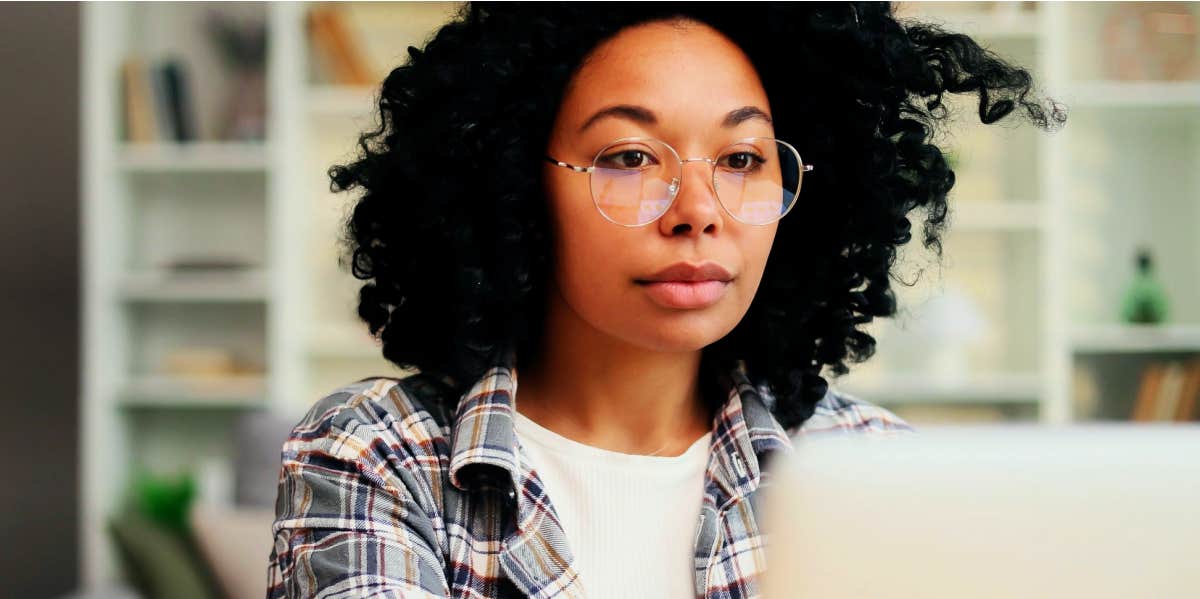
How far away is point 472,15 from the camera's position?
1.11 m

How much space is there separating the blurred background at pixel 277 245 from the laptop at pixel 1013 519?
2.66 meters

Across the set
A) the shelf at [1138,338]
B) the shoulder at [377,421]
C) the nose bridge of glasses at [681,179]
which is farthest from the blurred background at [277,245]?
the nose bridge of glasses at [681,179]

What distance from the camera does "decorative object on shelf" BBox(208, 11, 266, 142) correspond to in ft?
10.8

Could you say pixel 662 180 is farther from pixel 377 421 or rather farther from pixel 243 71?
pixel 243 71

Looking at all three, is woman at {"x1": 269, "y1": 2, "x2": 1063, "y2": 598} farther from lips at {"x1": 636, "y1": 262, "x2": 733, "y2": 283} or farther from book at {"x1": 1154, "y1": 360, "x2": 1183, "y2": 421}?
book at {"x1": 1154, "y1": 360, "x2": 1183, "y2": 421}

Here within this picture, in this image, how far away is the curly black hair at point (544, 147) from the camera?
3.50ft

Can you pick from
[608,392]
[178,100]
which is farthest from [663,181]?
[178,100]

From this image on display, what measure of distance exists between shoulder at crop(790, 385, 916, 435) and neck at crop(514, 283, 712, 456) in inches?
5.8

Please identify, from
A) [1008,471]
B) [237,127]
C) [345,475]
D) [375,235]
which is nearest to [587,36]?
[375,235]

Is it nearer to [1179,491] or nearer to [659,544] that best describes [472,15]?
[659,544]

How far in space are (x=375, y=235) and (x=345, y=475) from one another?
11.6 inches

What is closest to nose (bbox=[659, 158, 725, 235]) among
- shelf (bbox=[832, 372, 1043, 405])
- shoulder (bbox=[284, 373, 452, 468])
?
shoulder (bbox=[284, 373, 452, 468])

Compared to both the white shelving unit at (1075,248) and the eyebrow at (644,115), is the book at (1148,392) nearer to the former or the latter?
the white shelving unit at (1075,248)

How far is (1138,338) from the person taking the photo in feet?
10.1
